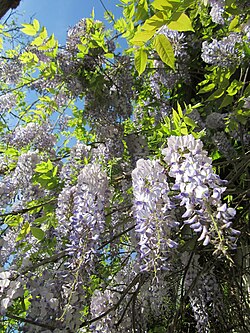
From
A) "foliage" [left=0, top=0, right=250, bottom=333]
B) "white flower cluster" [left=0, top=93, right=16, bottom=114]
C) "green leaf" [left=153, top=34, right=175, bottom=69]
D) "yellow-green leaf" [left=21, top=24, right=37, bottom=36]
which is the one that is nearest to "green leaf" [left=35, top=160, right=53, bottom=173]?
"foliage" [left=0, top=0, right=250, bottom=333]

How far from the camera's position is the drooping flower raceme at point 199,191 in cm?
132

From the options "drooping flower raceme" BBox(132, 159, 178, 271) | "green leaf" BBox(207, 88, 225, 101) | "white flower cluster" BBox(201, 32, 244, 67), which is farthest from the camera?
"white flower cluster" BBox(201, 32, 244, 67)

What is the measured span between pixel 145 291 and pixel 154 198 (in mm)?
1092

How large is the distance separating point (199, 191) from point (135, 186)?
30cm

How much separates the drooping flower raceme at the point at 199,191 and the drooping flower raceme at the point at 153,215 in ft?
0.25

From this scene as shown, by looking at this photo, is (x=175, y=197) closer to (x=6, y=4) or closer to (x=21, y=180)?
(x=6, y=4)

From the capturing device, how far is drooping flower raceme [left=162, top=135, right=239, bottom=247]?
1.32 meters

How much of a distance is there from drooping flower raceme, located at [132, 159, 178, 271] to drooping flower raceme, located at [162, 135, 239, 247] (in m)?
0.08

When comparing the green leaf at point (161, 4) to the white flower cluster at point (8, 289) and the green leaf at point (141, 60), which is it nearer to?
the green leaf at point (141, 60)

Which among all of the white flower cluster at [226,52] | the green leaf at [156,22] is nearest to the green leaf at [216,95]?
the white flower cluster at [226,52]

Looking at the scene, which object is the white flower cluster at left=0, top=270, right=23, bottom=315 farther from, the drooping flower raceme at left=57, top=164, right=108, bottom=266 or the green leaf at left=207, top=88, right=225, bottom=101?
the green leaf at left=207, top=88, right=225, bottom=101

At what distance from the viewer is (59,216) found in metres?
2.02

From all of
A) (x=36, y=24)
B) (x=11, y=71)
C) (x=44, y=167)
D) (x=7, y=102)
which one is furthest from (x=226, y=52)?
(x=11, y=71)

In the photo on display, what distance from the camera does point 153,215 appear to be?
61.1 inches
